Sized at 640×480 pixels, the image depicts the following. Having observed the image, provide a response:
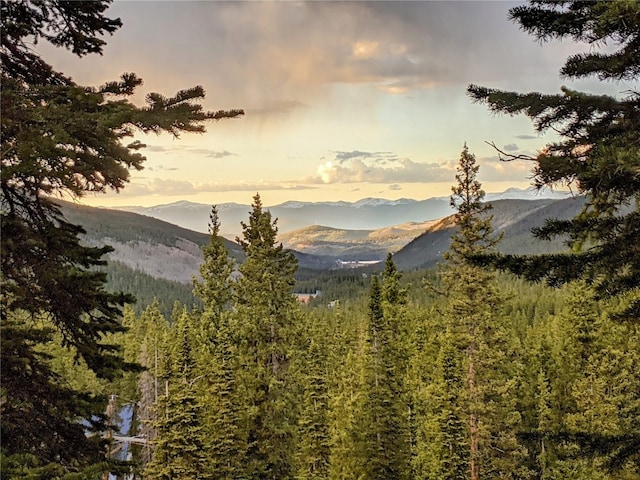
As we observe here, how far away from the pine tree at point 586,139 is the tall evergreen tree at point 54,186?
12.4ft

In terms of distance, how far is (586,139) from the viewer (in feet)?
22.3

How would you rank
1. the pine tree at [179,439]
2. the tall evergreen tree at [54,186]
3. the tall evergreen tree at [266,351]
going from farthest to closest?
the tall evergreen tree at [266,351], the pine tree at [179,439], the tall evergreen tree at [54,186]

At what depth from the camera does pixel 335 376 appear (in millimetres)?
33438

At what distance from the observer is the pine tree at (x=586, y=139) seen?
21.0 feet

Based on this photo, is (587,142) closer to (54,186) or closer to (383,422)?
(54,186)

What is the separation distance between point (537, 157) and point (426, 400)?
2305 centimetres

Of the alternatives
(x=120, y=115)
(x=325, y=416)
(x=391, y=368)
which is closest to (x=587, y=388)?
(x=391, y=368)

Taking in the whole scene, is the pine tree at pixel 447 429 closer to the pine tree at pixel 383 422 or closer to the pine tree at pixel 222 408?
the pine tree at pixel 383 422

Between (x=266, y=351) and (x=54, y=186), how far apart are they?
1480cm

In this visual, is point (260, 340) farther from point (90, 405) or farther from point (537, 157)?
point (537, 157)

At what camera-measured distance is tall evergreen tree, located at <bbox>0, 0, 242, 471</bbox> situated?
18.9 ft

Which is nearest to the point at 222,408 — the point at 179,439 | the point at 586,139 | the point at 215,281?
the point at 179,439

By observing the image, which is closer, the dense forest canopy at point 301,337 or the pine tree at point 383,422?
the dense forest canopy at point 301,337

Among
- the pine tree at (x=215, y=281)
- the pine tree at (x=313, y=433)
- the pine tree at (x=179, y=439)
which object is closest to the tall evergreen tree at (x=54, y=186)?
the pine tree at (x=179, y=439)
